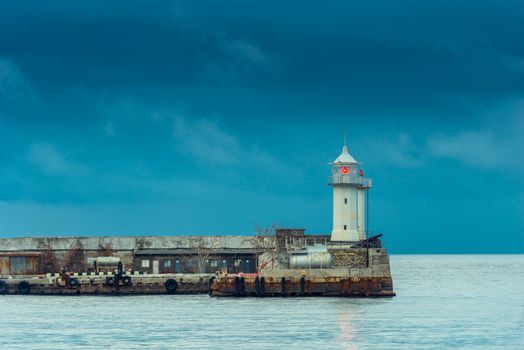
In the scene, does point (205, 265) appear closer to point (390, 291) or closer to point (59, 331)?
point (390, 291)

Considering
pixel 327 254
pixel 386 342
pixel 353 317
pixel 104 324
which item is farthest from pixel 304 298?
pixel 386 342

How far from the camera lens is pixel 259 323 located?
67.9 metres

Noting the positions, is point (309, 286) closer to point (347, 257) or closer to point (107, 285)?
point (347, 257)

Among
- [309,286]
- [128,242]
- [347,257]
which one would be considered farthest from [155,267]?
[347,257]

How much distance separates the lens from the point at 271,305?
80.4 m

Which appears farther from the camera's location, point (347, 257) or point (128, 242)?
point (128, 242)

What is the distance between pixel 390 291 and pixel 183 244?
2602 cm

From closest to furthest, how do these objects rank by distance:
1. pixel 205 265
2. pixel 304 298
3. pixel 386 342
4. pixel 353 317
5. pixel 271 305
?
pixel 386 342
pixel 353 317
pixel 271 305
pixel 304 298
pixel 205 265

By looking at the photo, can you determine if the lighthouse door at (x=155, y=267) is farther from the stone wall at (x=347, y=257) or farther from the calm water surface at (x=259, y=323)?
the stone wall at (x=347, y=257)

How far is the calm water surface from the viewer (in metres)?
59.0

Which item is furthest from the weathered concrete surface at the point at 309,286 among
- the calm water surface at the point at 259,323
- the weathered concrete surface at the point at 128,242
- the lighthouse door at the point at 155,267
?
the weathered concrete surface at the point at 128,242

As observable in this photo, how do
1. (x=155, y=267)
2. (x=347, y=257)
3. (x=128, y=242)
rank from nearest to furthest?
(x=347, y=257)
(x=155, y=267)
(x=128, y=242)

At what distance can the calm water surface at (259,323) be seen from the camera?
5897 cm

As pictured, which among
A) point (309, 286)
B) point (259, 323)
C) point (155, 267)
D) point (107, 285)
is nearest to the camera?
point (259, 323)
